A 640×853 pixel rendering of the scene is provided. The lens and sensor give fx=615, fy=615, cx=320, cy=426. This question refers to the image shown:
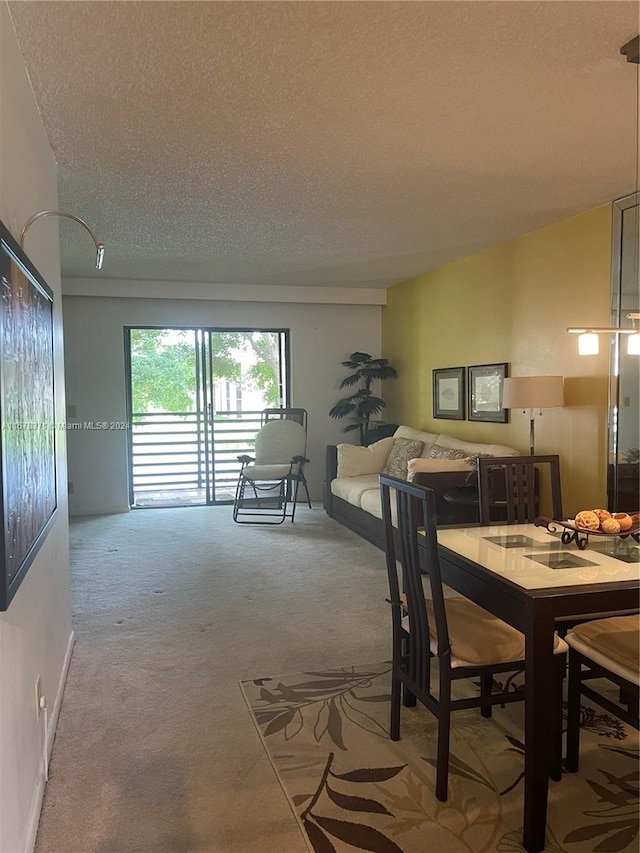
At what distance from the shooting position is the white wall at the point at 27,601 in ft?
5.20

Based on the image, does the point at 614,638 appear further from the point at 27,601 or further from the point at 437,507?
the point at 437,507

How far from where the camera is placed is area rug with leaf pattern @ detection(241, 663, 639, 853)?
183 centimetres

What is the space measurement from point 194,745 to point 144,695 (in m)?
0.47

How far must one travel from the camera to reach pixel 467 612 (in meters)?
2.30

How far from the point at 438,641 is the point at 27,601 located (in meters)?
Answer: 1.32

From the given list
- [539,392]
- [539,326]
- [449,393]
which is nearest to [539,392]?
[539,392]

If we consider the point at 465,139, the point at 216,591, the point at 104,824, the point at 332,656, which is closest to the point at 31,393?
the point at 104,824

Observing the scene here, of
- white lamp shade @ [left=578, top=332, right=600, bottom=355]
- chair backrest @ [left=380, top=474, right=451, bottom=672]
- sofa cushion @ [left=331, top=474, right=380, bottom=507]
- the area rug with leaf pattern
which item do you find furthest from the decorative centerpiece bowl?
sofa cushion @ [left=331, top=474, right=380, bottom=507]

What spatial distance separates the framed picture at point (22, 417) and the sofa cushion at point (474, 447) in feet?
11.0

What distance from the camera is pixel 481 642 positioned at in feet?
6.75

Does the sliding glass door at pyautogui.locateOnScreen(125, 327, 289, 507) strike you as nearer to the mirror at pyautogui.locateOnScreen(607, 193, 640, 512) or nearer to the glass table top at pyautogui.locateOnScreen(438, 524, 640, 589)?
the mirror at pyautogui.locateOnScreen(607, 193, 640, 512)

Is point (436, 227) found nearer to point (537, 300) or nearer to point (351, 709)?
point (537, 300)

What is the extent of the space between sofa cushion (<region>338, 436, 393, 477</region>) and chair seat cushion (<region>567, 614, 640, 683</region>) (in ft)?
12.9

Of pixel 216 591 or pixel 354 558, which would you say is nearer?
pixel 216 591
